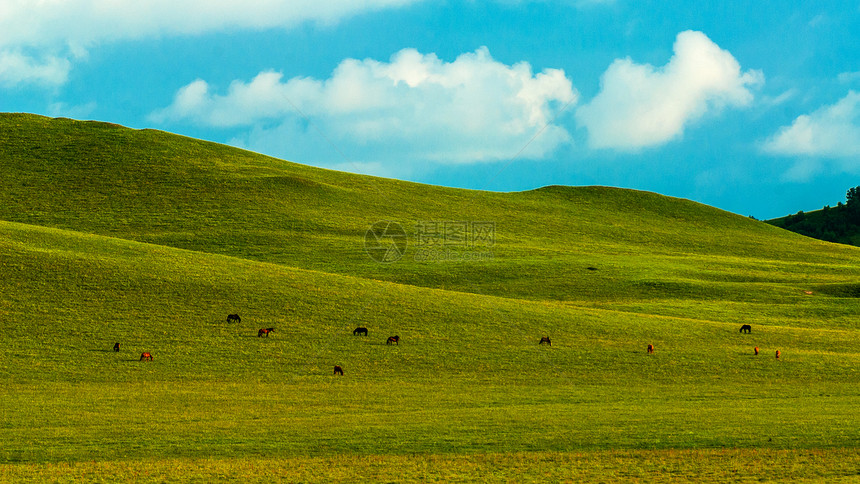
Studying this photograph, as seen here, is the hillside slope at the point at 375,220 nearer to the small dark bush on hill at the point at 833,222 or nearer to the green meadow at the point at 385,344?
the green meadow at the point at 385,344

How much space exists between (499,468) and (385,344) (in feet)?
61.8

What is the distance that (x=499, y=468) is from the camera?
17.6 metres

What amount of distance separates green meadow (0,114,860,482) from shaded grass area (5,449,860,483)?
96mm

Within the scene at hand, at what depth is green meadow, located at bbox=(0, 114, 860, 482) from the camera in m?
18.8

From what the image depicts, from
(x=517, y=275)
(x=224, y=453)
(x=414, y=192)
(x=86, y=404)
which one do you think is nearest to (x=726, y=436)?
(x=224, y=453)

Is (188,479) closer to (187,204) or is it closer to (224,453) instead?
(224,453)

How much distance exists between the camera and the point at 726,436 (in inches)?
806

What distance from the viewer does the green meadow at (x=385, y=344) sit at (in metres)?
18.8
